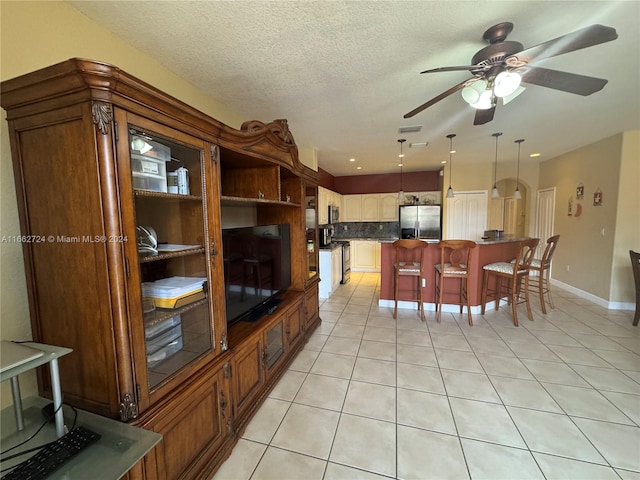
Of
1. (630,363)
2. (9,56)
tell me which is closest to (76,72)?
(9,56)

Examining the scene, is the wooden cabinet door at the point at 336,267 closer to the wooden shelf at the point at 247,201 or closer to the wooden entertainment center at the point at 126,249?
the wooden shelf at the point at 247,201

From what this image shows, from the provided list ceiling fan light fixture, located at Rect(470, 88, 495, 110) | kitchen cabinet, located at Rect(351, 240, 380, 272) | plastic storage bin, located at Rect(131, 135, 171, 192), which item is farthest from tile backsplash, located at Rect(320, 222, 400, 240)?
plastic storage bin, located at Rect(131, 135, 171, 192)

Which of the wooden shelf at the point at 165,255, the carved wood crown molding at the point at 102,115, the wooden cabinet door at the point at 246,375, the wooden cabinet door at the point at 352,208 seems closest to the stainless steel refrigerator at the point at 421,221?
the wooden cabinet door at the point at 352,208

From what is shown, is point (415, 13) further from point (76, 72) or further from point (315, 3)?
point (76, 72)

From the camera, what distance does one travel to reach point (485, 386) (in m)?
2.28

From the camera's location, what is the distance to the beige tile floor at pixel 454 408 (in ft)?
5.17

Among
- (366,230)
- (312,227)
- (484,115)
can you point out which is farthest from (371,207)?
(484,115)

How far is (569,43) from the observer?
139 centimetres

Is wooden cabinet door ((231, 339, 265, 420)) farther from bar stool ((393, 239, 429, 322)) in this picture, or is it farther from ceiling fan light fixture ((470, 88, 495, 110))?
ceiling fan light fixture ((470, 88, 495, 110))

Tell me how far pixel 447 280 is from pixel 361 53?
330 cm

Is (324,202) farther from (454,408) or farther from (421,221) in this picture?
(454,408)

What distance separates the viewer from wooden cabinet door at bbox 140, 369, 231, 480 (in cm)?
120

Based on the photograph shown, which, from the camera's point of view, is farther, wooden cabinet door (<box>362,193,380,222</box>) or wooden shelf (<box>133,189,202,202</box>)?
wooden cabinet door (<box>362,193,380,222</box>)

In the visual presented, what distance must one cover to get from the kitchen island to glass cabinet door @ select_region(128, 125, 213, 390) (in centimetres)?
325
